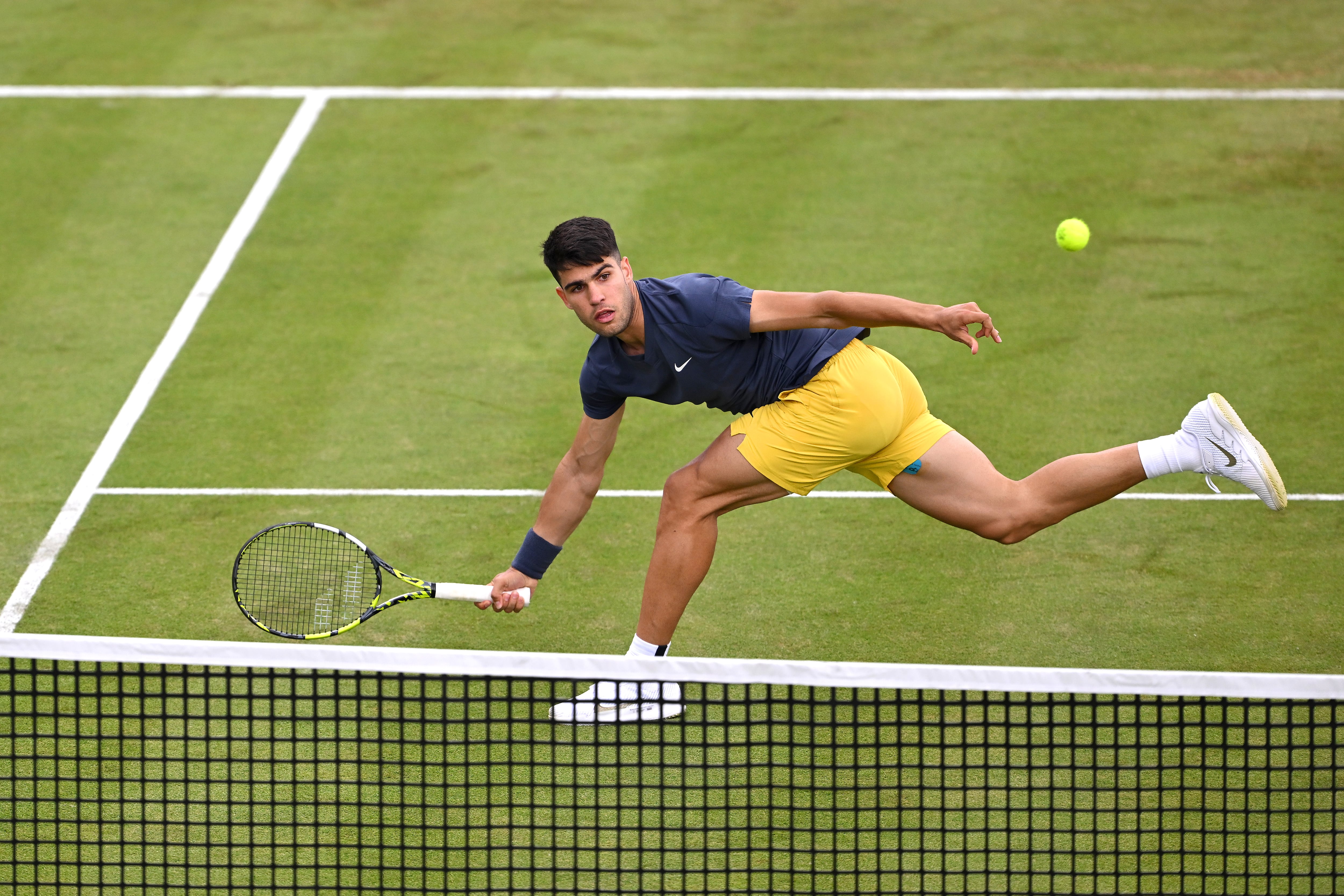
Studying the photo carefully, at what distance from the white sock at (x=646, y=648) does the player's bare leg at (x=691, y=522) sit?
0.01 meters

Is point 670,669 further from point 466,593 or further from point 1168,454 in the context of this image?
point 1168,454

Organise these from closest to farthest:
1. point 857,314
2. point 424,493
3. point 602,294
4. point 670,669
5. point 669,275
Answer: point 670,669, point 857,314, point 602,294, point 424,493, point 669,275

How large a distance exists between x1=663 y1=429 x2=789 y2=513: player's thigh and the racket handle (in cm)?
60

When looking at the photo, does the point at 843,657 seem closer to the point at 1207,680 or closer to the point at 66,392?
the point at 1207,680

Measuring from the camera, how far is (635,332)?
18.2 ft

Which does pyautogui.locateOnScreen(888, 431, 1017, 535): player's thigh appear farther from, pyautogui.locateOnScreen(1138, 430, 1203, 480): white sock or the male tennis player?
pyautogui.locateOnScreen(1138, 430, 1203, 480): white sock

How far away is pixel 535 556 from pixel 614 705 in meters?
0.63

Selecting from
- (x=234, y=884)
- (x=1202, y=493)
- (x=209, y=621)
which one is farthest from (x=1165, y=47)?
(x=234, y=884)

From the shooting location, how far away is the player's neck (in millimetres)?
5488

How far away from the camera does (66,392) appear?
28.1 feet

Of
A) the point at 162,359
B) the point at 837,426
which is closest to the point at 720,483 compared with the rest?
the point at 837,426

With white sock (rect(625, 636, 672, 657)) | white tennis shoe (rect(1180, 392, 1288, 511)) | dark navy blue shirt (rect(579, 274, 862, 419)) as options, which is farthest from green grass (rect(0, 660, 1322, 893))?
dark navy blue shirt (rect(579, 274, 862, 419))

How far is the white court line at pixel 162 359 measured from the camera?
6.86 metres

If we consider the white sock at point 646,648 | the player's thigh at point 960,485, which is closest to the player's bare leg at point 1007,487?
the player's thigh at point 960,485
